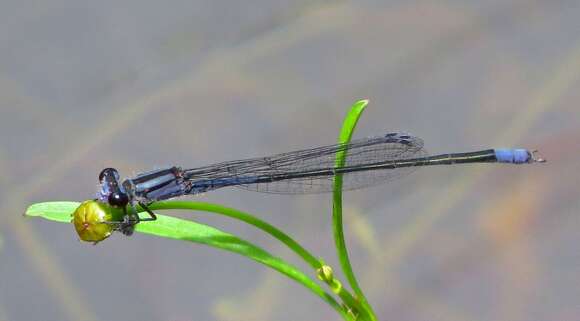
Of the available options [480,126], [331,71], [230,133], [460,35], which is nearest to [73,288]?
[230,133]

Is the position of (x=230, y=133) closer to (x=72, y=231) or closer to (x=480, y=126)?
(x=72, y=231)

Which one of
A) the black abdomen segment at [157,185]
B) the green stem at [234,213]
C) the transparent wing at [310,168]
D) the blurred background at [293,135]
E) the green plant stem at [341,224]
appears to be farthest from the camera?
the blurred background at [293,135]

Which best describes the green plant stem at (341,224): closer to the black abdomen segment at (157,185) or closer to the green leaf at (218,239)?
the green leaf at (218,239)

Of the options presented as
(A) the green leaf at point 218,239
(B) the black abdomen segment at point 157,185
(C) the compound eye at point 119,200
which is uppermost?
(B) the black abdomen segment at point 157,185

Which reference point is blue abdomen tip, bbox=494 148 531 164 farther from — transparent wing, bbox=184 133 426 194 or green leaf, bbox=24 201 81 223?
green leaf, bbox=24 201 81 223

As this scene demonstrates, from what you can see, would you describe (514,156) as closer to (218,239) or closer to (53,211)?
(218,239)

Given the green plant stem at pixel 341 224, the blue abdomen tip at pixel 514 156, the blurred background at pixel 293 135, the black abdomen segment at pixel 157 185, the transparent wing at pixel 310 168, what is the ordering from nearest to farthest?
the green plant stem at pixel 341 224 < the black abdomen segment at pixel 157 185 < the blue abdomen tip at pixel 514 156 < the transparent wing at pixel 310 168 < the blurred background at pixel 293 135

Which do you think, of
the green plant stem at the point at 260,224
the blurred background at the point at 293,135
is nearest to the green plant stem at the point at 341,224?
the green plant stem at the point at 260,224

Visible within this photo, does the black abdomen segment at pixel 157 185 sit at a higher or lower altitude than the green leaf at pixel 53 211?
higher
